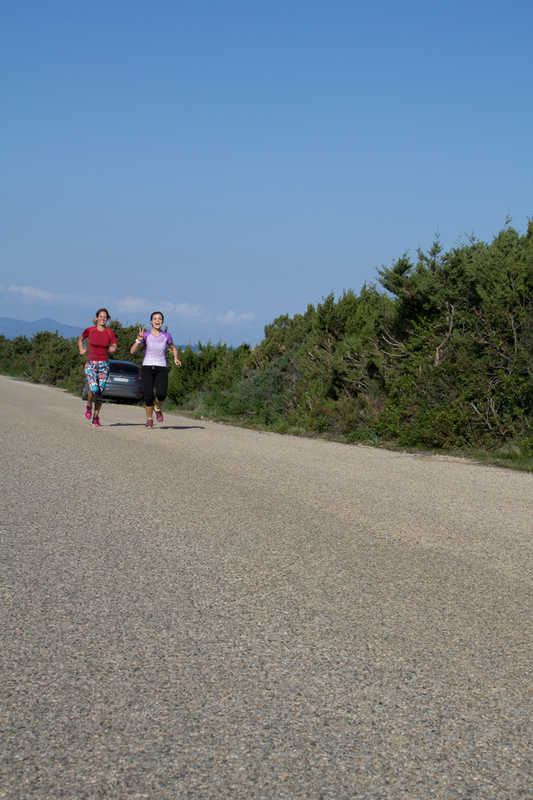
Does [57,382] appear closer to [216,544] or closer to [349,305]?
[349,305]

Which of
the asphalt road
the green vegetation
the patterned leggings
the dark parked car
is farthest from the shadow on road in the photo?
the dark parked car

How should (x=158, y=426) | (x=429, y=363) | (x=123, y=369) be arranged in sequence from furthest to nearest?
(x=123, y=369) → (x=158, y=426) → (x=429, y=363)

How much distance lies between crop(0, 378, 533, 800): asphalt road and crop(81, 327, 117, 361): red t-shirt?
6.61 meters

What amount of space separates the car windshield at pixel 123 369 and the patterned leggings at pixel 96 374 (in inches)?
417

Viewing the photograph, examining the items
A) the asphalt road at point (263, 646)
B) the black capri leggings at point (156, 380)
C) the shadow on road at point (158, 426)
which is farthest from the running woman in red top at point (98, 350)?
the asphalt road at point (263, 646)

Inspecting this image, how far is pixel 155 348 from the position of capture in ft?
41.9

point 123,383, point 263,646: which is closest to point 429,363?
point 263,646

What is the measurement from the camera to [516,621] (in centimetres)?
350

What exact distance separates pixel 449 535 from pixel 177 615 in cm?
264

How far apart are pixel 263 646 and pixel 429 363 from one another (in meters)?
8.74

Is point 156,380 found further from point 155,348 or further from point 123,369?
point 123,369

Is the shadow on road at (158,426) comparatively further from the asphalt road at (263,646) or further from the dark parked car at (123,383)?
the dark parked car at (123,383)

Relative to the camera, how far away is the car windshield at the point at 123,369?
77.4 feet

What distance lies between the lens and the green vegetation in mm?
9867
